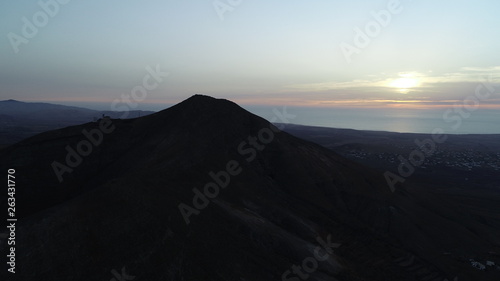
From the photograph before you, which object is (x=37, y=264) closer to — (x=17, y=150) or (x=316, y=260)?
(x=316, y=260)

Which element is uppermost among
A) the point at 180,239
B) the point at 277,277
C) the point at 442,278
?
the point at 180,239

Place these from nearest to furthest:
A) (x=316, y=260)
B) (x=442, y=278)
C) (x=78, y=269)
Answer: (x=78, y=269)
(x=316, y=260)
(x=442, y=278)

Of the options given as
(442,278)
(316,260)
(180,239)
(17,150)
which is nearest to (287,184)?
(316,260)

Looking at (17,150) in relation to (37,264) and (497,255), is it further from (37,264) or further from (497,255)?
(497,255)

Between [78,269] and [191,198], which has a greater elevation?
[191,198]

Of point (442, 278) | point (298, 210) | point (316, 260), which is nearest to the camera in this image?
point (316, 260)

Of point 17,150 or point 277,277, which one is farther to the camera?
point 17,150
